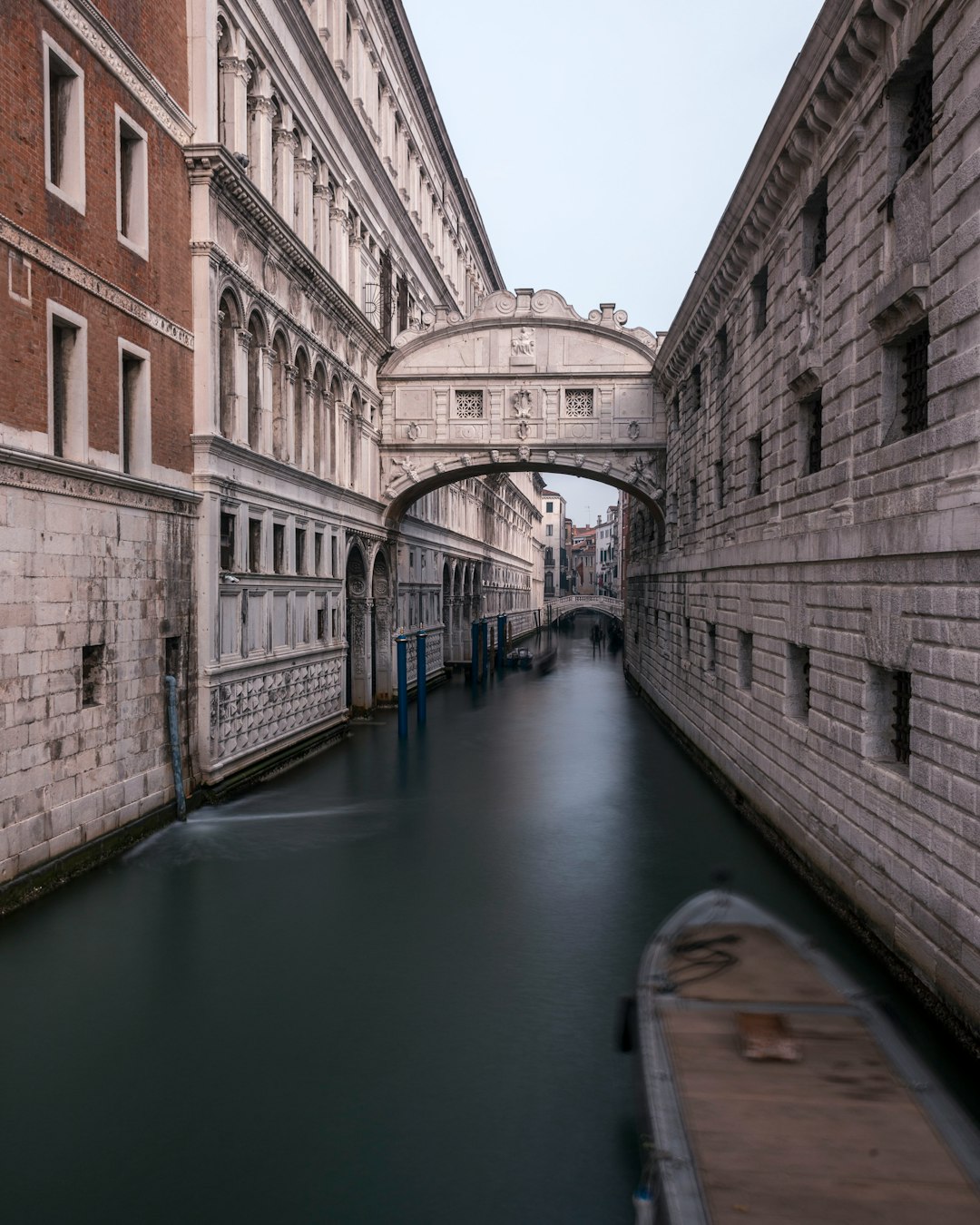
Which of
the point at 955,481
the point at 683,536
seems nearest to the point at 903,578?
the point at 955,481

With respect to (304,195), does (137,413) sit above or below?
below

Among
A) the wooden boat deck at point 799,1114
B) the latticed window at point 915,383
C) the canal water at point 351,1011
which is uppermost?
the latticed window at point 915,383

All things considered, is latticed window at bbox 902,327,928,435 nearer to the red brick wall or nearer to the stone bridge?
the red brick wall

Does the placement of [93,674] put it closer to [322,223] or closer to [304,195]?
[304,195]

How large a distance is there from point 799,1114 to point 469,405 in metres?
22.1

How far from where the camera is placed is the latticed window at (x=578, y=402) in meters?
25.3

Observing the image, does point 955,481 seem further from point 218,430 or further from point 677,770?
point 677,770

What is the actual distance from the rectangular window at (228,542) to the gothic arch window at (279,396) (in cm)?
257

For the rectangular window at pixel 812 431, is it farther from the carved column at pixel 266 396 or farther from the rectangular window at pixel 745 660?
the carved column at pixel 266 396

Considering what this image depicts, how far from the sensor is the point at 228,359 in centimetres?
1559

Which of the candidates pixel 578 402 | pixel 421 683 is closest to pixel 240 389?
pixel 421 683

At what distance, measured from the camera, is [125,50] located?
11961 millimetres

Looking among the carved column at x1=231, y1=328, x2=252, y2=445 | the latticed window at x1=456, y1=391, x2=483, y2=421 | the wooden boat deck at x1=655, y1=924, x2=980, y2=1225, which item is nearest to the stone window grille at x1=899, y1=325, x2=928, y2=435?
the wooden boat deck at x1=655, y1=924, x2=980, y2=1225

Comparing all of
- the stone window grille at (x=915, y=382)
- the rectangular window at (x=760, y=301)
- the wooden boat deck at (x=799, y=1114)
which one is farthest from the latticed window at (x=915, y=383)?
the rectangular window at (x=760, y=301)
